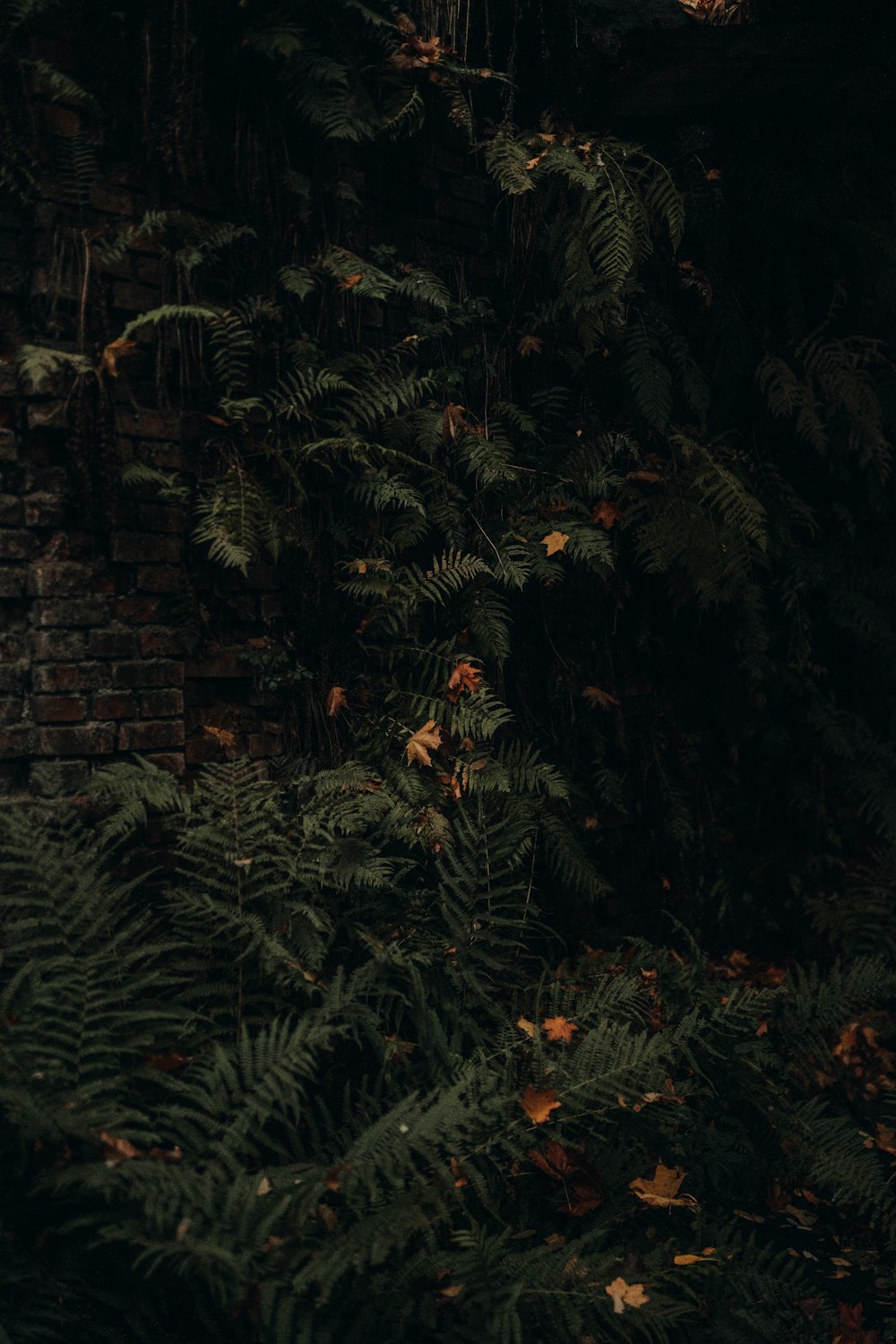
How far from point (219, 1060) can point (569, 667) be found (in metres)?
2.07

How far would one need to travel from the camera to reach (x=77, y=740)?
2.69m

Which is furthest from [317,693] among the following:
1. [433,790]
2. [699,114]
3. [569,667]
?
[699,114]

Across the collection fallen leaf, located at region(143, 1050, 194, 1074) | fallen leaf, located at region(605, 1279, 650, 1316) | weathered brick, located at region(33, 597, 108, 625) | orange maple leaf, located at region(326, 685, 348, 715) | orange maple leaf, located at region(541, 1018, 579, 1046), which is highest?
weathered brick, located at region(33, 597, 108, 625)

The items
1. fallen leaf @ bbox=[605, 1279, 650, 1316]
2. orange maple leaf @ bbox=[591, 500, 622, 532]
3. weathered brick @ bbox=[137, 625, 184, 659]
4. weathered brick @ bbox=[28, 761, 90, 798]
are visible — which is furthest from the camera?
orange maple leaf @ bbox=[591, 500, 622, 532]

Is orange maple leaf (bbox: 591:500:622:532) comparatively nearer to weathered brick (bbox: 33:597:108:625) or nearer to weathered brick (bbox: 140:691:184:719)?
weathered brick (bbox: 140:691:184:719)

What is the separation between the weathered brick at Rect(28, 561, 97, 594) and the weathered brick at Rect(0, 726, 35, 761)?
356 millimetres

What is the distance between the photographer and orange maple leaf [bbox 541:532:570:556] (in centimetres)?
341

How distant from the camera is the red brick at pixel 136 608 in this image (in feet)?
9.21

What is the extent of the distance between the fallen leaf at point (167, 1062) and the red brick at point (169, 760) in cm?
79

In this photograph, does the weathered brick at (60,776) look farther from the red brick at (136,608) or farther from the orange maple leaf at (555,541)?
the orange maple leaf at (555,541)

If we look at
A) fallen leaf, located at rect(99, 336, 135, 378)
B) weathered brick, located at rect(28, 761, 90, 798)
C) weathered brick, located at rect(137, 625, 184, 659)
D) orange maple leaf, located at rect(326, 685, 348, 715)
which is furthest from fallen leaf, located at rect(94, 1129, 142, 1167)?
fallen leaf, located at rect(99, 336, 135, 378)

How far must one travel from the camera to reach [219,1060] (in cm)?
217

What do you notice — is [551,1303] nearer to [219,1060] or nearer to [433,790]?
[219,1060]

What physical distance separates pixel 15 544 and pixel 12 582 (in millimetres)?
100
